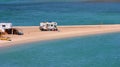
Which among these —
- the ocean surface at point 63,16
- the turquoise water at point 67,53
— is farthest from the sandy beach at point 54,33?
the ocean surface at point 63,16

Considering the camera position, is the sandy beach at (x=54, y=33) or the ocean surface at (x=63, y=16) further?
the ocean surface at (x=63, y=16)

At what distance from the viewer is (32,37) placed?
1795 inches

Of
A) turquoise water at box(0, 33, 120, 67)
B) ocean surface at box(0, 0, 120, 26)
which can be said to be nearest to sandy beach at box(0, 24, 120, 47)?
turquoise water at box(0, 33, 120, 67)

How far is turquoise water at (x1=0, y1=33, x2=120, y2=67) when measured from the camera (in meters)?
34.8

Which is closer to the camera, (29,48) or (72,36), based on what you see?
(29,48)

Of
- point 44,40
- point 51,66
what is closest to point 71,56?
point 51,66

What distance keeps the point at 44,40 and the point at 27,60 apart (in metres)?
9.08

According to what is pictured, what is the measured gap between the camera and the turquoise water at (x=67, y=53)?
34.8m

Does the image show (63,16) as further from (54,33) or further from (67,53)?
(67,53)

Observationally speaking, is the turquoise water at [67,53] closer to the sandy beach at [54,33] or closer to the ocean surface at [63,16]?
the sandy beach at [54,33]

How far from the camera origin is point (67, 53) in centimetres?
3959

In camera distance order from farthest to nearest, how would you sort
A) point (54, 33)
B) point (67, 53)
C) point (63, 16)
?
1. point (63, 16)
2. point (54, 33)
3. point (67, 53)

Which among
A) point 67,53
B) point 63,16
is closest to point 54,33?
point 67,53

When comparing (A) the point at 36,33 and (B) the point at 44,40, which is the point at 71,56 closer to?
(B) the point at 44,40
